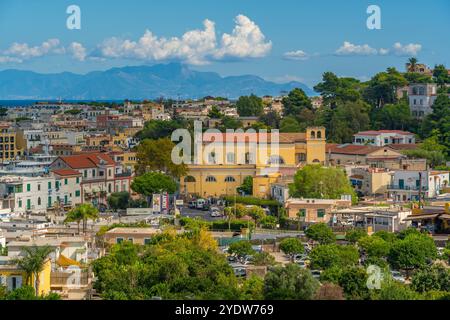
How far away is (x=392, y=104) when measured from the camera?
37781 mm

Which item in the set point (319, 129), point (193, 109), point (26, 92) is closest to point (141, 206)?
point (319, 129)

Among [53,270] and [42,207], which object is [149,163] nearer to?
[42,207]

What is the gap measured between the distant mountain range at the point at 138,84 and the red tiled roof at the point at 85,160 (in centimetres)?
2573

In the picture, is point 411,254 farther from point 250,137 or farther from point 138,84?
point 138,84

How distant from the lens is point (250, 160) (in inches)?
1104

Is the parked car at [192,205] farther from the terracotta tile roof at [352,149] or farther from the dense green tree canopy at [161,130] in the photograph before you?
the dense green tree canopy at [161,130]

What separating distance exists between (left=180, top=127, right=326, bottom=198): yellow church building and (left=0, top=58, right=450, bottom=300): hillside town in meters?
0.04

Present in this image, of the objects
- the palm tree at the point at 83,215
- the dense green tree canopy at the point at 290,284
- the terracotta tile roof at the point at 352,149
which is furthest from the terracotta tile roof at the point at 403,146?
the dense green tree canopy at the point at 290,284

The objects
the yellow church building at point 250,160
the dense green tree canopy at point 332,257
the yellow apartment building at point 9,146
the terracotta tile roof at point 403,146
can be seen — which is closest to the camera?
the dense green tree canopy at point 332,257

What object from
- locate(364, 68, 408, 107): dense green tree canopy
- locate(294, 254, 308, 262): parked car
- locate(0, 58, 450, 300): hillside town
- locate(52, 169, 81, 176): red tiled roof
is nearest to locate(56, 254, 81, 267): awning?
locate(0, 58, 450, 300): hillside town

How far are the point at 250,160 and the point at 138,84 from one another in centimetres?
5705

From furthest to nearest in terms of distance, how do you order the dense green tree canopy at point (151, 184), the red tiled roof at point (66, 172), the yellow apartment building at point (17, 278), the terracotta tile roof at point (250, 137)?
the terracotta tile roof at point (250, 137)
the red tiled roof at point (66, 172)
the dense green tree canopy at point (151, 184)
the yellow apartment building at point (17, 278)

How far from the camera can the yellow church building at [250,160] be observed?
26.9 metres
